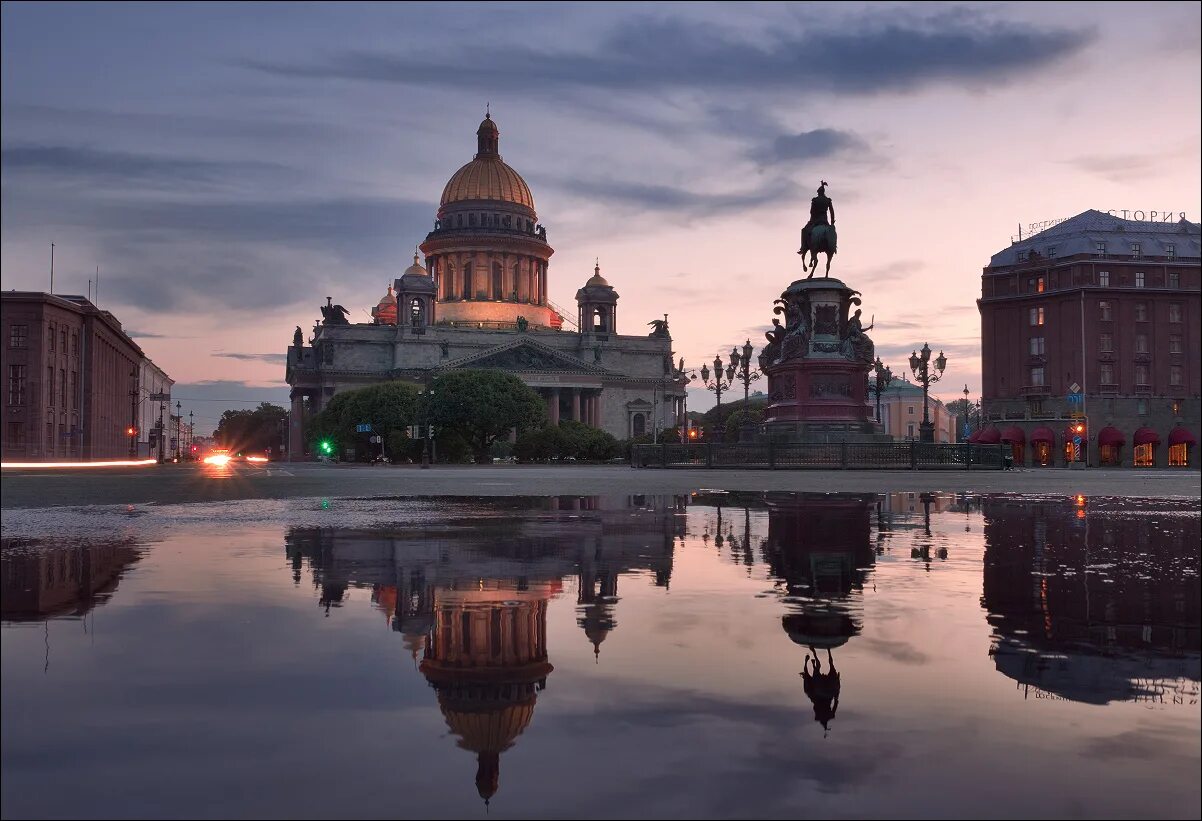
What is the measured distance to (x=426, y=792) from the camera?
444 cm

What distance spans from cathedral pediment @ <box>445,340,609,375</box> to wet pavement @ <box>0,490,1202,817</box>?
4677 inches

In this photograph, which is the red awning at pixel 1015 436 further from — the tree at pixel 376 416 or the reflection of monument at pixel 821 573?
the reflection of monument at pixel 821 573

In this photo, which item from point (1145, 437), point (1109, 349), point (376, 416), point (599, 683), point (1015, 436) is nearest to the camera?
point (599, 683)

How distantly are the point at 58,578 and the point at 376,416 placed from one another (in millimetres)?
89112

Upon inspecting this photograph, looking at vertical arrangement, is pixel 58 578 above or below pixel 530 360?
below

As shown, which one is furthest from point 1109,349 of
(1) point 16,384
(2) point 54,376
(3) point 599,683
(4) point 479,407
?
(3) point 599,683

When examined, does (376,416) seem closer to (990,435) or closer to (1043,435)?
(990,435)

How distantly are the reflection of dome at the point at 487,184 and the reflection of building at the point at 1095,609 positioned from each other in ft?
464

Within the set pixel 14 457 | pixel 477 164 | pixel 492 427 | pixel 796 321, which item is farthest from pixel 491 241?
pixel 796 321

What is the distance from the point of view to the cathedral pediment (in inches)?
5207

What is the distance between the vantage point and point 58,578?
436 inches

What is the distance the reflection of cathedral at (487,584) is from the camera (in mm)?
5965

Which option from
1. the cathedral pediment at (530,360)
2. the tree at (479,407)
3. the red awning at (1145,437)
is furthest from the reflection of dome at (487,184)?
the red awning at (1145,437)

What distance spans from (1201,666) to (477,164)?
155069 millimetres
